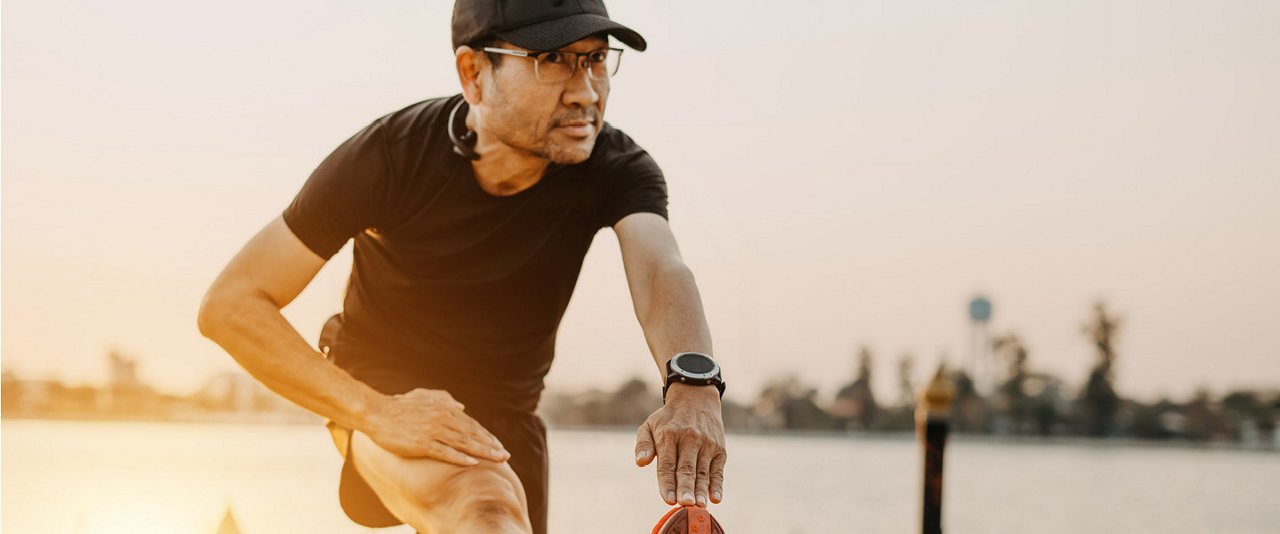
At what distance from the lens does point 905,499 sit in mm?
66375

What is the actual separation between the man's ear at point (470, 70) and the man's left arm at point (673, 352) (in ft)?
1.65

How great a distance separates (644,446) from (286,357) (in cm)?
102

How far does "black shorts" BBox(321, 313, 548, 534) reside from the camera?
13.1ft

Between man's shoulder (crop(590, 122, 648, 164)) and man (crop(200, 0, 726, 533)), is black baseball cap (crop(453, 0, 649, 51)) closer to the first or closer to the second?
man (crop(200, 0, 726, 533))

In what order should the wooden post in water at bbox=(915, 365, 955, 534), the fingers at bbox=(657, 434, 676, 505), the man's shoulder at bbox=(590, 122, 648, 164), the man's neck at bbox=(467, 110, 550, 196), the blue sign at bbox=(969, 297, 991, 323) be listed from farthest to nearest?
1. the blue sign at bbox=(969, 297, 991, 323)
2. the wooden post in water at bbox=(915, 365, 955, 534)
3. the man's shoulder at bbox=(590, 122, 648, 164)
4. the man's neck at bbox=(467, 110, 550, 196)
5. the fingers at bbox=(657, 434, 676, 505)

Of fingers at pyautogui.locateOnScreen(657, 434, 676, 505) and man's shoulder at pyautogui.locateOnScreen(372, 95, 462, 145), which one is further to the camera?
man's shoulder at pyautogui.locateOnScreen(372, 95, 462, 145)

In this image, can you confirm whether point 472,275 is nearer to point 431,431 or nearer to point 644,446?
point 431,431

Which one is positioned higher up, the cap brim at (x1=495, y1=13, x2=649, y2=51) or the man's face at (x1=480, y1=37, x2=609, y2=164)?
the cap brim at (x1=495, y1=13, x2=649, y2=51)

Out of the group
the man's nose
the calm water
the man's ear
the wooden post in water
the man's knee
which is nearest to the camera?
the man's knee

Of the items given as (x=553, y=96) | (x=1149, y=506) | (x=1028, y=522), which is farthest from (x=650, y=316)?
(x=1149, y=506)

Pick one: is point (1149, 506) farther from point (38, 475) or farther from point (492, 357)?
point (492, 357)

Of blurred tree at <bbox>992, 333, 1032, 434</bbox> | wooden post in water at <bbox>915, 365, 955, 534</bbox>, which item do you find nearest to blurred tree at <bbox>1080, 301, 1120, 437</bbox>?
blurred tree at <bbox>992, 333, 1032, 434</bbox>

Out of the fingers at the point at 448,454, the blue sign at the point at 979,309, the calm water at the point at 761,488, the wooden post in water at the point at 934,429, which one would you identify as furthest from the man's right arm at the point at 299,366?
the blue sign at the point at 979,309

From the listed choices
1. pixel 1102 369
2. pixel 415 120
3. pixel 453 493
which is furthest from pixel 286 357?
pixel 1102 369
